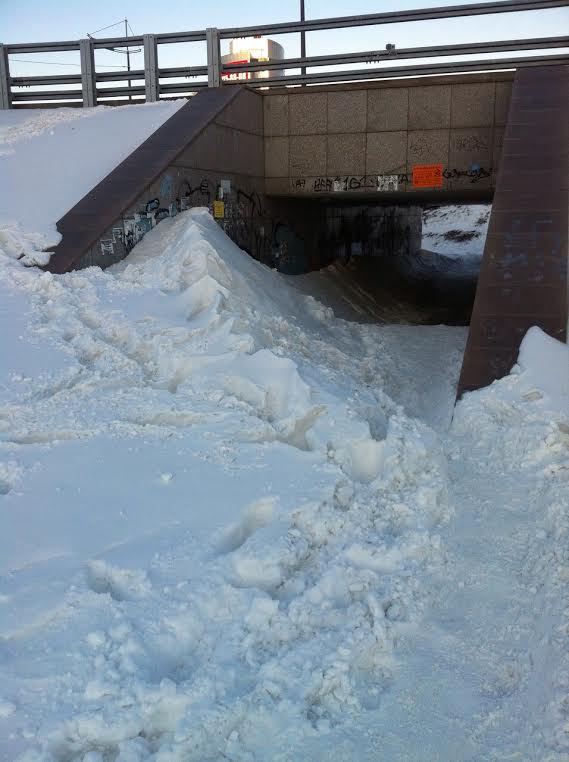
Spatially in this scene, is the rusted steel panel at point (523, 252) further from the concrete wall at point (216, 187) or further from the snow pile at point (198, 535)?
the concrete wall at point (216, 187)

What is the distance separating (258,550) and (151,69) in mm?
11900

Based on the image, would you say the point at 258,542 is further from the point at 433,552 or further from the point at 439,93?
the point at 439,93

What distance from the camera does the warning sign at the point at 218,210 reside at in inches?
418

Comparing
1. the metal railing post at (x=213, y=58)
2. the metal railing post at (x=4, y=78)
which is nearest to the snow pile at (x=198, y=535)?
the metal railing post at (x=213, y=58)

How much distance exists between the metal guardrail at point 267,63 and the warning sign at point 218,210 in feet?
10.2

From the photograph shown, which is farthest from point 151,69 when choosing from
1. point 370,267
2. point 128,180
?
point 370,267

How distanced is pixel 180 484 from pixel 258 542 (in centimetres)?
72

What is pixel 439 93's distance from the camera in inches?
457

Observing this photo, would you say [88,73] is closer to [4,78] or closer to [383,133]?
[4,78]

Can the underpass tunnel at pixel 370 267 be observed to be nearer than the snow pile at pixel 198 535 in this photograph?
No

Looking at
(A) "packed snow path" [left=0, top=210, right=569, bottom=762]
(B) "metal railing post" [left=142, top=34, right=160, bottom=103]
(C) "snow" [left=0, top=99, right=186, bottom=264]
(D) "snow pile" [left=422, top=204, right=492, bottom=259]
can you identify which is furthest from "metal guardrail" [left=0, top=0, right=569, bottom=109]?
(D) "snow pile" [left=422, top=204, right=492, bottom=259]

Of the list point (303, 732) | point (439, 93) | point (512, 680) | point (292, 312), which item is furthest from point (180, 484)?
point (439, 93)

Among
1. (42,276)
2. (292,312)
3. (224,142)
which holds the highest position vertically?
(224,142)

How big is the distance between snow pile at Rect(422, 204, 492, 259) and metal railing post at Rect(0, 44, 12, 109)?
2197cm
